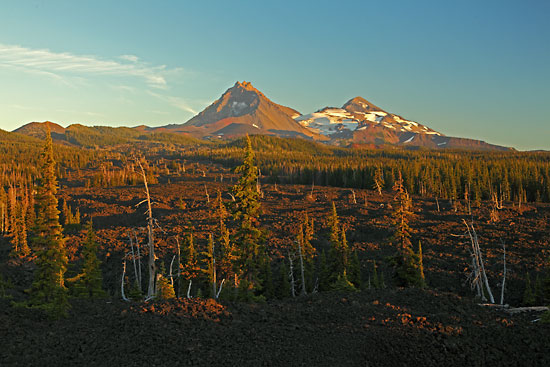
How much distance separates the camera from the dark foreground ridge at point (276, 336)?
34.4 ft

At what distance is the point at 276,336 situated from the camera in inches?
474

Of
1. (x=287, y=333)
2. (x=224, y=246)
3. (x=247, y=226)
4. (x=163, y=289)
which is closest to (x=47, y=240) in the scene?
(x=163, y=289)

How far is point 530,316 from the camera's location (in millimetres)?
13477

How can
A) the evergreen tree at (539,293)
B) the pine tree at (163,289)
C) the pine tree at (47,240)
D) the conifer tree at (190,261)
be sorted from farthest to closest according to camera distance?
the conifer tree at (190,261)
the evergreen tree at (539,293)
the pine tree at (47,240)
the pine tree at (163,289)

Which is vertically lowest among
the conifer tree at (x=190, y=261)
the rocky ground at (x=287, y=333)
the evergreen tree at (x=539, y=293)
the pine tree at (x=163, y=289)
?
the evergreen tree at (x=539, y=293)

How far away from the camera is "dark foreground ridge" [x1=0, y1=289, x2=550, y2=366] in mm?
10492

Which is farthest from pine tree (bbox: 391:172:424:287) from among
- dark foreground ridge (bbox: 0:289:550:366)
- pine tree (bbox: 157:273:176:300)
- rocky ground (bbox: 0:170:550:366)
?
pine tree (bbox: 157:273:176:300)

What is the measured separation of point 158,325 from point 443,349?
9017 mm

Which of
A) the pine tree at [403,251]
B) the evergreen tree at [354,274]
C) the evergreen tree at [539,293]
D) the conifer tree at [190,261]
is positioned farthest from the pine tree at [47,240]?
the evergreen tree at [539,293]

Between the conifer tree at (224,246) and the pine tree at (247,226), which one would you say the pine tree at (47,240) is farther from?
the pine tree at (247,226)

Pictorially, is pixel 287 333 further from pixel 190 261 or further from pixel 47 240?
pixel 190 261

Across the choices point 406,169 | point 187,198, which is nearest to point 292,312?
point 187,198

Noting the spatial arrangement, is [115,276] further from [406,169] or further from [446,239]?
[406,169]

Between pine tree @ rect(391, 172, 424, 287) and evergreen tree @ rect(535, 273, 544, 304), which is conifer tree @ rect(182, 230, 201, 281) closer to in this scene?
pine tree @ rect(391, 172, 424, 287)
